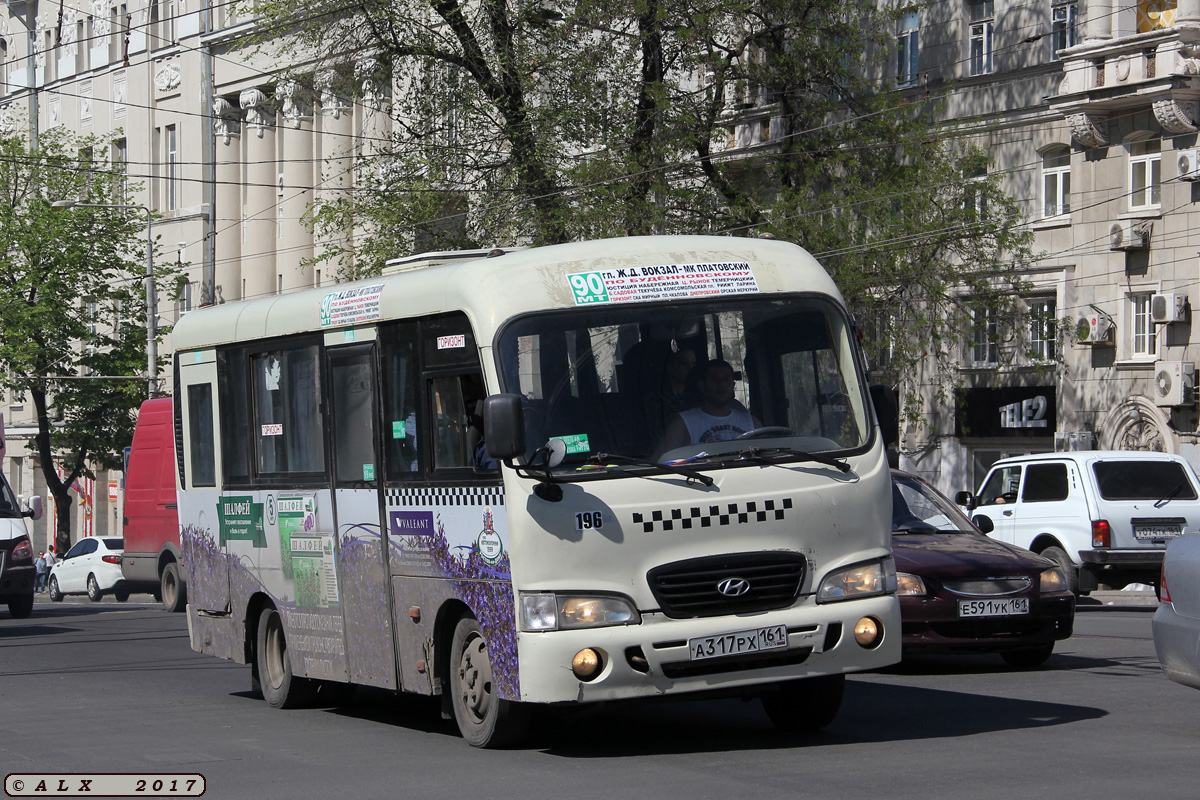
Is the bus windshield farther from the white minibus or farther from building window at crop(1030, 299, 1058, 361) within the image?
building window at crop(1030, 299, 1058, 361)

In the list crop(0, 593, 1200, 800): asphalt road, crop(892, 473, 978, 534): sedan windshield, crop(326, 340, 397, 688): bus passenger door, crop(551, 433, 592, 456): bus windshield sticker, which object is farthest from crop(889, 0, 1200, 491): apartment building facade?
crop(551, 433, 592, 456): bus windshield sticker

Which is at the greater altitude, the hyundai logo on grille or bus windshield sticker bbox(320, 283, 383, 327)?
bus windshield sticker bbox(320, 283, 383, 327)

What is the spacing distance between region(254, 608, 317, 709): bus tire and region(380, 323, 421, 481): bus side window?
7.57ft

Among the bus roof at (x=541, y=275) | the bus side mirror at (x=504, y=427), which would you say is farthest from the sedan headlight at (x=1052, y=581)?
the bus side mirror at (x=504, y=427)

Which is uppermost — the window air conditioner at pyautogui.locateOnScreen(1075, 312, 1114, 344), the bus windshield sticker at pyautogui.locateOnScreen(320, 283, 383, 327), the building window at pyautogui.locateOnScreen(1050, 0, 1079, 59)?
the building window at pyautogui.locateOnScreen(1050, 0, 1079, 59)

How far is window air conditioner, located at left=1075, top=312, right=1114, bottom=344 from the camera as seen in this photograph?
113 feet

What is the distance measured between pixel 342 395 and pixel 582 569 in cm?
281

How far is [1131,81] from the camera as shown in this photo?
3291 centimetres

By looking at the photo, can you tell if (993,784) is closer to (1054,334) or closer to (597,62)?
(597,62)

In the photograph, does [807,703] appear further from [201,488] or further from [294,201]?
[294,201]

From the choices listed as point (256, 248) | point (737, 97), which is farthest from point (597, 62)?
point (256, 248)

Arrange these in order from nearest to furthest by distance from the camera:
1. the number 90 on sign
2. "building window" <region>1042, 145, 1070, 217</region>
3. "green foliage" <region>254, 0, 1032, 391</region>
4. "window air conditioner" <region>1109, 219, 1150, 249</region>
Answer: the number 90 on sign, "green foliage" <region>254, 0, 1032, 391</region>, "window air conditioner" <region>1109, 219, 1150, 249</region>, "building window" <region>1042, 145, 1070, 217</region>

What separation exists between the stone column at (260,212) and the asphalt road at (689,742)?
41473 mm

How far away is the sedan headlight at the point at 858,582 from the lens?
382 inches
